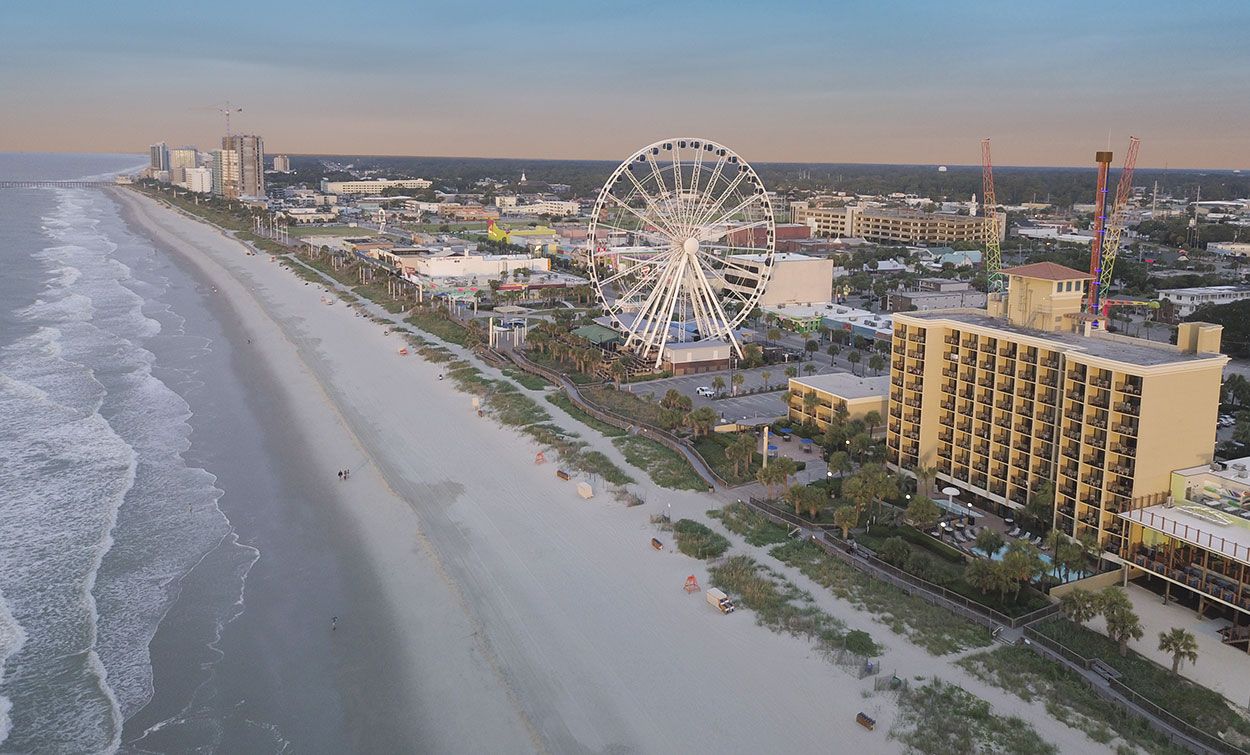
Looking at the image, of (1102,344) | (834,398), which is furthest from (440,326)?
(1102,344)

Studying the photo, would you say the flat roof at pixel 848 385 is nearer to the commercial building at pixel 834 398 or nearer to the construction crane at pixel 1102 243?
the commercial building at pixel 834 398

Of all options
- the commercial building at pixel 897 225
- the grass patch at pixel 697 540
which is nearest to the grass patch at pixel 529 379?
the grass patch at pixel 697 540

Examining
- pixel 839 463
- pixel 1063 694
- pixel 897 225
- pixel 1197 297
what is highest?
pixel 897 225

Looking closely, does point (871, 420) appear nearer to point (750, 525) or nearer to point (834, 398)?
point (834, 398)


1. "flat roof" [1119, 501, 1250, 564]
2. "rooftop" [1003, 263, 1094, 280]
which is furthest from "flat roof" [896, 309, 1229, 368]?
"flat roof" [1119, 501, 1250, 564]

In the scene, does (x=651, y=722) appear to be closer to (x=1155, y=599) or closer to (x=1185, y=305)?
(x=1155, y=599)

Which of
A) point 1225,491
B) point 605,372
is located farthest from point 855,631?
point 605,372
